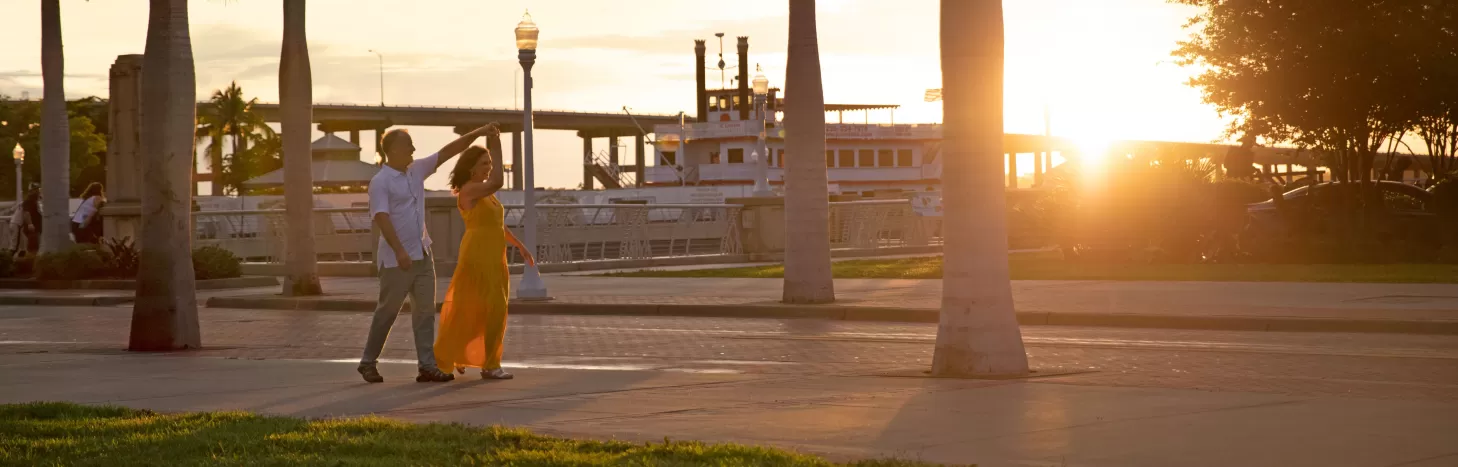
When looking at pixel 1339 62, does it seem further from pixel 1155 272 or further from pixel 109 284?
pixel 109 284

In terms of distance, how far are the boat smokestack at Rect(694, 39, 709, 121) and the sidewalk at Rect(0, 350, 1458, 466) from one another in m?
83.6

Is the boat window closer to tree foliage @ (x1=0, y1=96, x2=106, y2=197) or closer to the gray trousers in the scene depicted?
tree foliage @ (x1=0, y1=96, x2=106, y2=197)

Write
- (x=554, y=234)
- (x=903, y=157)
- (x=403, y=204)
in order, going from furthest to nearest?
(x=903, y=157), (x=554, y=234), (x=403, y=204)

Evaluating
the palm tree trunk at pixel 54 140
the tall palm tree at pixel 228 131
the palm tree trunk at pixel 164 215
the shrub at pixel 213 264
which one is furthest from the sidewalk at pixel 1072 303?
the tall palm tree at pixel 228 131

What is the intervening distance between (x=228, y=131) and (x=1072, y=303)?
109 meters

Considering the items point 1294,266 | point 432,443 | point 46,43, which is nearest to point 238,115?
point 46,43

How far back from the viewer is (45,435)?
26.0 feet

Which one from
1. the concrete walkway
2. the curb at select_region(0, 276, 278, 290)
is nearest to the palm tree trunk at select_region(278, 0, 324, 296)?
the concrete walkway

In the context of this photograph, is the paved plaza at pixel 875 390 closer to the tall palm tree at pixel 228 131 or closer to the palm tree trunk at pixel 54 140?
Answer: the palm tree trunk at pixel 54 140

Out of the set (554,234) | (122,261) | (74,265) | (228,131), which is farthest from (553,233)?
(228,131)

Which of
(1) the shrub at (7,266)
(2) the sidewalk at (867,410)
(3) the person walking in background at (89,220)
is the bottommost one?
(2) the sidewalk at (867,410)

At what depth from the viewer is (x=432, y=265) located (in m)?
10.9

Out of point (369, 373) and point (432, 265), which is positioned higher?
point (432, 265)

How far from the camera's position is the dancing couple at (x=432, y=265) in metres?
10.8
